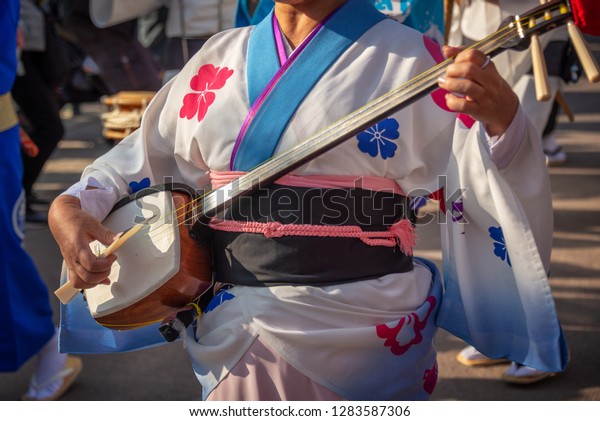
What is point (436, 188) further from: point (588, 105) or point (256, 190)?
point (588, 105)

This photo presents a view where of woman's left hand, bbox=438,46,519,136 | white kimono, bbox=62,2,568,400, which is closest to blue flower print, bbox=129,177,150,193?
white kimono, bbox=62,2,568,400

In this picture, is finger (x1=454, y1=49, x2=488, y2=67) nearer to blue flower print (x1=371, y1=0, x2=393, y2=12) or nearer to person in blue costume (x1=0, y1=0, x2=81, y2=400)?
blue flower print (x1=371, y1=0, x2=393, y2=12)

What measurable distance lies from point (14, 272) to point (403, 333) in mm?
1680

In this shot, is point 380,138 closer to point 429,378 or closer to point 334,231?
point 334,231

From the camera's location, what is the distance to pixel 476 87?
150 centimetres

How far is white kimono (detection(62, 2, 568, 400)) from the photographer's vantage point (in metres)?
1.74

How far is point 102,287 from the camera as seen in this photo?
187cm

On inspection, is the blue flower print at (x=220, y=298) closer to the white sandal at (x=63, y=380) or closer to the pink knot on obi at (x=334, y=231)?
the pink knot on obi at (x=334, y=231)

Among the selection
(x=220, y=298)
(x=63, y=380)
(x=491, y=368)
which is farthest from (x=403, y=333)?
(x=63, y=380)

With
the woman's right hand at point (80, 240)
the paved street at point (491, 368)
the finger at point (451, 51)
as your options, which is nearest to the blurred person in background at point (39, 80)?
the paved street at point (491, 368)

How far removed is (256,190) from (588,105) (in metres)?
8.08

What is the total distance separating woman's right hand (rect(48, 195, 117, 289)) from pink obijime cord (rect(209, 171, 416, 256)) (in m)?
0.28

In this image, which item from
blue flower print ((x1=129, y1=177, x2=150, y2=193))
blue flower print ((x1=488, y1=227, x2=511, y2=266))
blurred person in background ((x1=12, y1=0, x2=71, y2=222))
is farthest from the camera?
blurred person in background ((x1=12, y1=0, x2=71, y2=222))

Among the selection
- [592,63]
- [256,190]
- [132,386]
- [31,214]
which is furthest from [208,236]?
[31,214]
